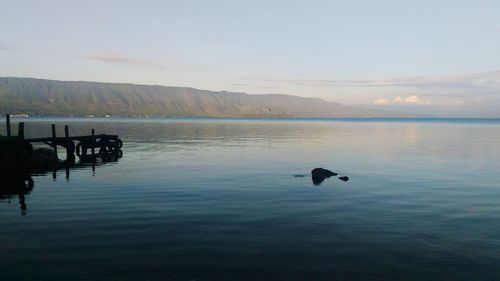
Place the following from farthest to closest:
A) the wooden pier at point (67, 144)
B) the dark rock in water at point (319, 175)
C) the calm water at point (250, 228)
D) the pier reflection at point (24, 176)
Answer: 1. the wooden pier at point (67, 144)
2. the dark rock in water at point (319, 175)
3. the pier reflection at point (24, 176)
4. the calm water at point (250, 228)

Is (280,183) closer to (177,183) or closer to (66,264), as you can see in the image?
(177,183)

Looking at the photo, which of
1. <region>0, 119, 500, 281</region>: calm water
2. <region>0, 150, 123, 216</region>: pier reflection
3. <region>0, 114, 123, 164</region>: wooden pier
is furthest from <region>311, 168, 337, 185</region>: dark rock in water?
<region>0, 114, 123, 164</region>: wooden pier

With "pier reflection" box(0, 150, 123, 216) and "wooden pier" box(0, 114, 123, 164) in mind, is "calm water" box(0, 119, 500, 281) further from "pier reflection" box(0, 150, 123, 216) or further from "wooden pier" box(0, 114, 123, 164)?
"wooden pier" box(0, 114, 123, 164)

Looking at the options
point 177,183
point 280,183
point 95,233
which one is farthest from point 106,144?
point 95,233

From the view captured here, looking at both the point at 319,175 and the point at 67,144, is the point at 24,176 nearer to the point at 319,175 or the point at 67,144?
the point at 67,144

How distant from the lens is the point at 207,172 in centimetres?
3472

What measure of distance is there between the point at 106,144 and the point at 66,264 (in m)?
42.5

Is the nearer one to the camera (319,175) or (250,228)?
(250,228)

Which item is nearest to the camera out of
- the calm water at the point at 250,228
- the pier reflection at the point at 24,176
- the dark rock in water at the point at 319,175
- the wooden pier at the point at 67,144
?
the calm water at the point at 250,228

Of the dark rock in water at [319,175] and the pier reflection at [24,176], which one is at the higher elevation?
the dark rock in water at [319,175]

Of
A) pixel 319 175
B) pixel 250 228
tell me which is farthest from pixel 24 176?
pixel 250 228

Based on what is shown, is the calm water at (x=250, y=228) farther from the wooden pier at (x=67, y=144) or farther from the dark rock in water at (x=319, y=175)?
the wooden pier at (x=67, y=144)

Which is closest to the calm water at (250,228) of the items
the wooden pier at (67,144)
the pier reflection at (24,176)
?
the pier reflection at (24,176)

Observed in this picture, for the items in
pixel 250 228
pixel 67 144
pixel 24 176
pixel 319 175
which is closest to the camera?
pixel 250 228
